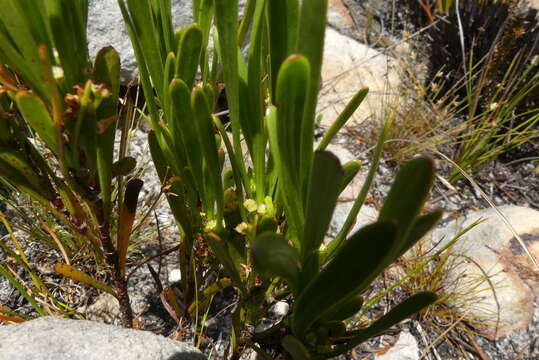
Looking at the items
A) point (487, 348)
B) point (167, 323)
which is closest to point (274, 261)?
point (167, 323)

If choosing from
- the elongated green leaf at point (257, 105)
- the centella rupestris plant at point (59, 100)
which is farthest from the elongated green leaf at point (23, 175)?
the elongated green leaf at point (257, 105)

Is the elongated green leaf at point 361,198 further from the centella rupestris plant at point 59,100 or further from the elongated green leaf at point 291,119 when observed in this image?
the centella rupestris plant at point 59,100

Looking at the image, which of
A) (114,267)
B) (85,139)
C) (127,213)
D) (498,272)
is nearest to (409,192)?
(85,139)

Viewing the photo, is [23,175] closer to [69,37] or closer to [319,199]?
[69,37]

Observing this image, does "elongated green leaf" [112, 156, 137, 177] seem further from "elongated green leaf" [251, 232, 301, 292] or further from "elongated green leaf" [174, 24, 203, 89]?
"elongated green leaf" [251, 232, 301, 292]

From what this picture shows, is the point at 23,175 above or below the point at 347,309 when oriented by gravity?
above

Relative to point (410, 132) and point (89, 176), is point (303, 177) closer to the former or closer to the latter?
point (89, 176)

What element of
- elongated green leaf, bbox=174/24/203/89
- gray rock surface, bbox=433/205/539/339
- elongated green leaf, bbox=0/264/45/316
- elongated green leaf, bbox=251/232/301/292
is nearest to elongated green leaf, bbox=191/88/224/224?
elongated green leaf, bbox=174/24/203/89
